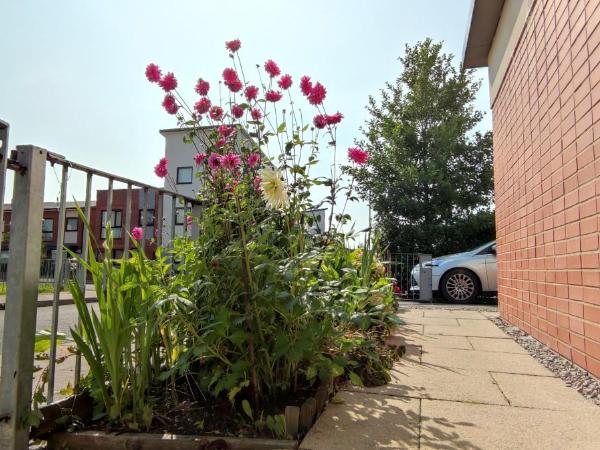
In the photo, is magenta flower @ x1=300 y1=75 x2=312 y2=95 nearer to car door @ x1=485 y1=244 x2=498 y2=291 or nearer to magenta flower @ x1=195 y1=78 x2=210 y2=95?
magenta flower @ x1=195 y1=78 x2=210 y2=95

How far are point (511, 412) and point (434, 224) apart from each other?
1527 centimetres

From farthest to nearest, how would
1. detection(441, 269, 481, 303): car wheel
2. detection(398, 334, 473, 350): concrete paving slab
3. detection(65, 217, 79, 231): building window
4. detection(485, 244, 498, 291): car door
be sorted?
detection(441, 269, 481, 303): car wheel < detection(485, 244, 498, 291): car door < detection(65, 217, 79, 231): building window < detection(398, 334, 473, 350): concrete paving slab

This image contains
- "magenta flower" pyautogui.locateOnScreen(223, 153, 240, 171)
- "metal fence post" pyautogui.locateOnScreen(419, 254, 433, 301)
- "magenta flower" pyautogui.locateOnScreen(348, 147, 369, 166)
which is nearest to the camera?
"magenta flower" pyautogui.locateOnScreen(223, 153, 240, 171)

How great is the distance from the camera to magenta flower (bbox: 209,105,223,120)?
2.26m

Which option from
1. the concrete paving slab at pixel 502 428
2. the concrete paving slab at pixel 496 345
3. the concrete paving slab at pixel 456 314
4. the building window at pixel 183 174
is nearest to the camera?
the concrete paving slab at pixel 502 428

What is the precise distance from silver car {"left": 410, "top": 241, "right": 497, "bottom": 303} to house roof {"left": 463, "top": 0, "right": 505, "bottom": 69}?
11.2 ft

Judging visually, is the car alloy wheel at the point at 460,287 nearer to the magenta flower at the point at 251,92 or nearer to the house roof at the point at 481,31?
the house roof at the point at 481,31

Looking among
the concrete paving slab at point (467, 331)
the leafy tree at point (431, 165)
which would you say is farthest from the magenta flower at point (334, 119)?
the leafy tree at point (431, 165)

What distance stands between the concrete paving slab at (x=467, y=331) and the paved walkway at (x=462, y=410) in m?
0.90

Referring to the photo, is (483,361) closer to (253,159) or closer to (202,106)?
(253,159)

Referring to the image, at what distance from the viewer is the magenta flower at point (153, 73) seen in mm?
2182

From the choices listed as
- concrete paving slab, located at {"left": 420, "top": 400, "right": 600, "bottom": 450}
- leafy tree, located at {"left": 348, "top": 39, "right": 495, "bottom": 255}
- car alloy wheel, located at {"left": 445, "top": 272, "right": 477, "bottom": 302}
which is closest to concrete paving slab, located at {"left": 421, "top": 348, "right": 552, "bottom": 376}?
concrete paving slab, located at {"left": 420, "top": 400, "right": 600, "bottom": 450}

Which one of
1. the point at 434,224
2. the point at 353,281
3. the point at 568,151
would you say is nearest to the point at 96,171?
the point at 353,281

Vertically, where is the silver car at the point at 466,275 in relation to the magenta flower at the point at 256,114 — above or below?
below
